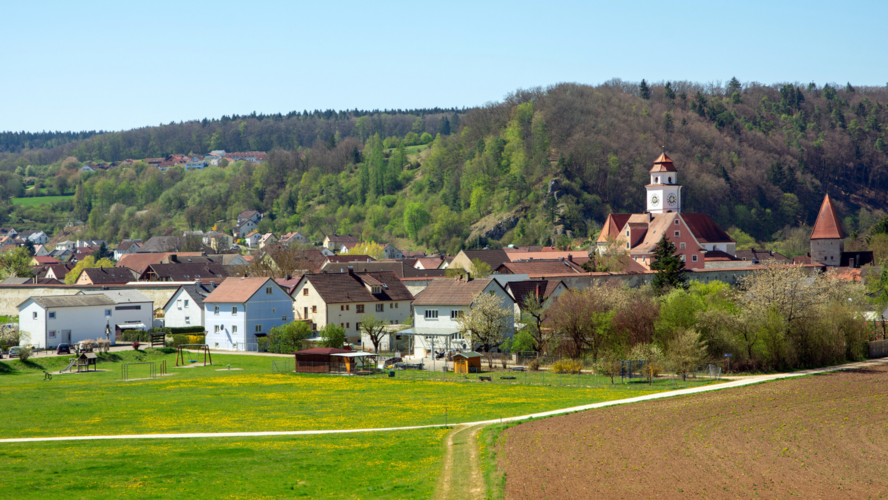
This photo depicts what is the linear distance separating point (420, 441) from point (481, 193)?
144 metres

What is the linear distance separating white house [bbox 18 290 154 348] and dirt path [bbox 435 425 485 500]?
43.7 metres

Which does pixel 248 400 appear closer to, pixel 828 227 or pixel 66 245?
pixel 828 227

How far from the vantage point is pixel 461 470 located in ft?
80.2

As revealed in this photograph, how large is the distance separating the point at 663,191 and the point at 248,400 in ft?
283

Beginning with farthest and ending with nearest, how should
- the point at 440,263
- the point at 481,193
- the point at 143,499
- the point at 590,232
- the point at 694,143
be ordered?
the point at 694,143 → the point at 481,193 → the point at 590,232 → the point at 440,263 → the point at 143,499

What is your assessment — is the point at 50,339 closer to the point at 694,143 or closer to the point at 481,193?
the point at 481,193

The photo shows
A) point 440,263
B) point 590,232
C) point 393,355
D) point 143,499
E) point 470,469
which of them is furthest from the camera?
point 590,232

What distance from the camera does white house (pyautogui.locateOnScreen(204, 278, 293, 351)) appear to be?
220ft

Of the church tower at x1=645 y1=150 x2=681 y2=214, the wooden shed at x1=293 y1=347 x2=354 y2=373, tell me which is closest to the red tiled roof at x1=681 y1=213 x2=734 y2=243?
the church tower at x1=645 y1=150 x2=681 y2=214

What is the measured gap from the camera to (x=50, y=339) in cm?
6250

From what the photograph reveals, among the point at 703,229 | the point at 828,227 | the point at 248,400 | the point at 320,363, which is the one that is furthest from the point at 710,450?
the point at 703,229

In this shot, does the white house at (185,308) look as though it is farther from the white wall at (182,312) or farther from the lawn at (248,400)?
the lawn at (248,400)

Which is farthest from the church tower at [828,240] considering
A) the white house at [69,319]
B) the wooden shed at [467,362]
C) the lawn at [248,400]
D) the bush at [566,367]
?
the white house at [69,319]

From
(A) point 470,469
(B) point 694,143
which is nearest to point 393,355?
(A) point 470,469
